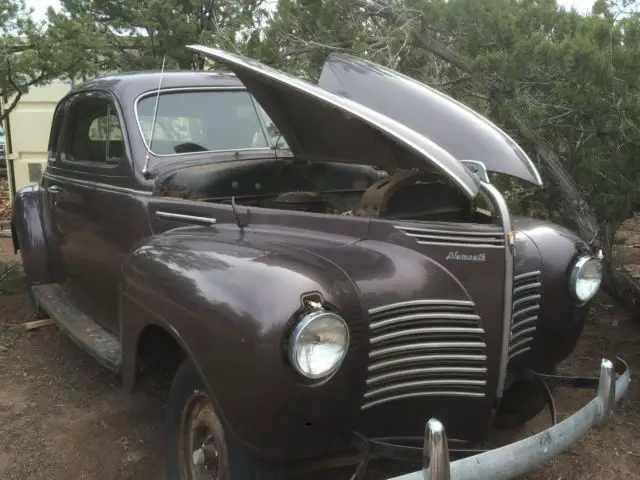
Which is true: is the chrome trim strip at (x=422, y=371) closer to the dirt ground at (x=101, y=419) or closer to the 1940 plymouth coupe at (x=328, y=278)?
the 1940 plymouth coupe at (x=328, y=278)

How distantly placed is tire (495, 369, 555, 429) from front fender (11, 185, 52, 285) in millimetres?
3406

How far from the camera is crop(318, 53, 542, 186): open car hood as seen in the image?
2.92 m

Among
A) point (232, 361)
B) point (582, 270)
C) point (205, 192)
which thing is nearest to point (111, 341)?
point (205, 192)

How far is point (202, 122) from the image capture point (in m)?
3.86

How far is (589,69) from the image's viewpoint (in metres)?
3.77

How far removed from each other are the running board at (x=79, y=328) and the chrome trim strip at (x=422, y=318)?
4.76 feet

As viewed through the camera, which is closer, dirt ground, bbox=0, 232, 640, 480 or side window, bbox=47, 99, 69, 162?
dirt ground, bbox=0, 232, 640, 480

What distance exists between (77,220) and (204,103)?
1148mm

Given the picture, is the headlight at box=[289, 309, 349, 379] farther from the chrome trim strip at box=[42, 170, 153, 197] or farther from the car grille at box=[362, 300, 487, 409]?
the chrome trim strip at box=[42, 170, 153, 197]

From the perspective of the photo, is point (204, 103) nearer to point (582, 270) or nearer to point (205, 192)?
point (205, 192)

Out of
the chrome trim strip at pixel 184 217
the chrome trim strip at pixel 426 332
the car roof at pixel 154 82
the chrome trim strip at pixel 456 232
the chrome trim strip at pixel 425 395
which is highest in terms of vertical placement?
the car roof at pixel 154 82

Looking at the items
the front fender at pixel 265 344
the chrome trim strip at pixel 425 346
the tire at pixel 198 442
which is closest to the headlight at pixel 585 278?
the chrome trim strip at pixel 425 346

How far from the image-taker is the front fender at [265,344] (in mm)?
2031

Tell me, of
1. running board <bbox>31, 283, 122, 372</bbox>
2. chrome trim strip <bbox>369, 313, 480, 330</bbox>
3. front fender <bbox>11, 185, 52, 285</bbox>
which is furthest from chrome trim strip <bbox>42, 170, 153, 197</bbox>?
chrome trim strip <bbox>369, 313, 480, 330</bbox>
